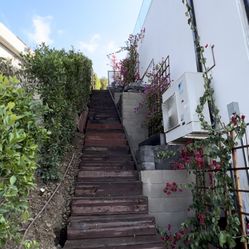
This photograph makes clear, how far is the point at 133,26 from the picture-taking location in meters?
10.8

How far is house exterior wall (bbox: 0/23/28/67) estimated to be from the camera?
519cm

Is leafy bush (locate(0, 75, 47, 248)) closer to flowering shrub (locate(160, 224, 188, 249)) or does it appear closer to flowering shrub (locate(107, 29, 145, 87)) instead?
flowering shrub (locate(160, 224, 188, 249))

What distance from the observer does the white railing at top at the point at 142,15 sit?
27.4 ft

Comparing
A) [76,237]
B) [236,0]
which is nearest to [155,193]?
[76,237]

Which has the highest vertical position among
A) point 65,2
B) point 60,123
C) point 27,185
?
point 65,2

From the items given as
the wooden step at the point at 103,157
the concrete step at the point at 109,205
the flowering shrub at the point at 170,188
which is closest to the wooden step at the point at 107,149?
the wooden step at the point at 103,157

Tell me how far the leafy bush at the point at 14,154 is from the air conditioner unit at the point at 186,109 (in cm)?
199

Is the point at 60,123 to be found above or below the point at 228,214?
above

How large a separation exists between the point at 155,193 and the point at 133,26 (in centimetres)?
866

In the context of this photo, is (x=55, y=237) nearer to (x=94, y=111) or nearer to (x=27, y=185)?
(x=27, y=185)

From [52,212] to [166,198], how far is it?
5.61 feet

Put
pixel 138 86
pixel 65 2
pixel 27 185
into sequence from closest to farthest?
pixel 27 185 → pixel 65 2 → pixel 138 86

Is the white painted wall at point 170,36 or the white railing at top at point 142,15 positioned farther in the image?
the white railing at top at point 142,15

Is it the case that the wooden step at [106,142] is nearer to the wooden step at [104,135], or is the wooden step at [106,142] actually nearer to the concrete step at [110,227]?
the wooden step at [104,135]
